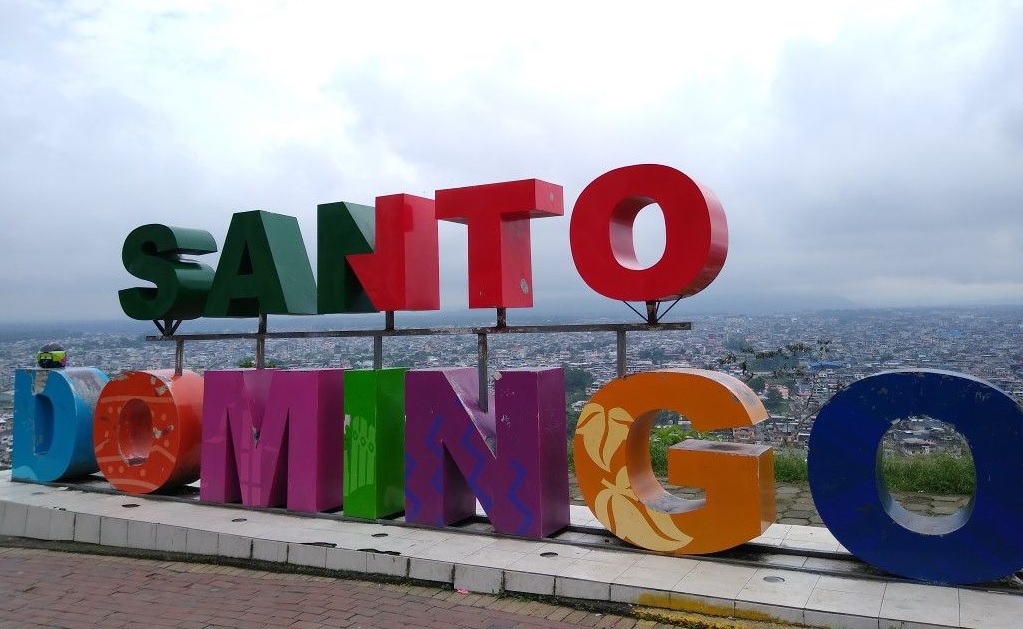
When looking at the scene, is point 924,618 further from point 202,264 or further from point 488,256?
point 202,264

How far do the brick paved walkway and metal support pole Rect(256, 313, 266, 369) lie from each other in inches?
118

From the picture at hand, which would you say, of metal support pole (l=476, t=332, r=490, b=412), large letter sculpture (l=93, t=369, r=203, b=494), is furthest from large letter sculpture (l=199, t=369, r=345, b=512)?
metal support pole (l=476, t=332, r=490, b=412)

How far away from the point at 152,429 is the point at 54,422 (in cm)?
173

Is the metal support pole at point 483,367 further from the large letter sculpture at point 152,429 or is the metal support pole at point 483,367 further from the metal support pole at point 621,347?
the large letter sculpture at point 152,429

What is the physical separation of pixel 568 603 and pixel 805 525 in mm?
3340

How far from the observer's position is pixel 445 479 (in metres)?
8.47

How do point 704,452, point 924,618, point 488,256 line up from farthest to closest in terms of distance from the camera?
point 488,256, point 704,452, point 924,618

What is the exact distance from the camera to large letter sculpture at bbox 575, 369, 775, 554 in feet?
23.1

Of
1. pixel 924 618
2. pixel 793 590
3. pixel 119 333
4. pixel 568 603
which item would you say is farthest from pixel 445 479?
pixel 119 333

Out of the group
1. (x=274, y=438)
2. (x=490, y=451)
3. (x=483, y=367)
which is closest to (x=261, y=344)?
(x=274, y=438)

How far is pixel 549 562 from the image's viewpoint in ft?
23.5

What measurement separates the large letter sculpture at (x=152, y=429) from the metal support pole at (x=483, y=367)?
4141 millimetres

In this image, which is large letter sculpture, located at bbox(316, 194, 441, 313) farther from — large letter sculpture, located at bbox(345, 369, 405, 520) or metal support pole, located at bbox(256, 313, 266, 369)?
metal support pole, located at bbox(256, 313, 266, 369)

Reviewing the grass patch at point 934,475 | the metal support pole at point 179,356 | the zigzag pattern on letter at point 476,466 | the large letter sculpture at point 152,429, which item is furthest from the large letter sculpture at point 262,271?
the grass patch at point 934,475
